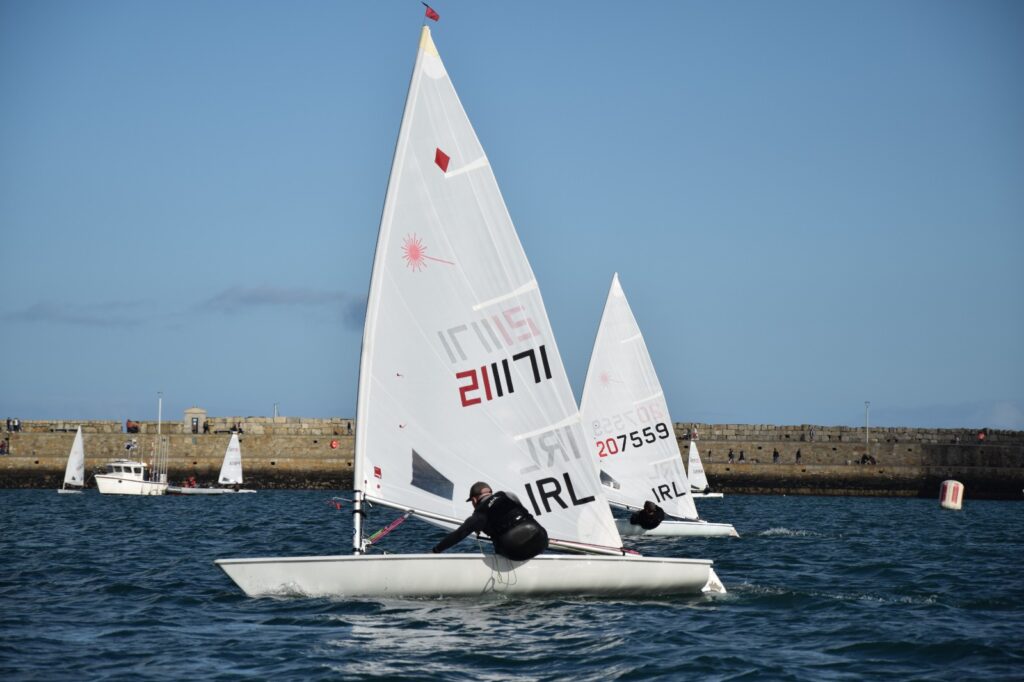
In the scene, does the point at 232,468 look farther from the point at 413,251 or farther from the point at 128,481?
the point at 413,251

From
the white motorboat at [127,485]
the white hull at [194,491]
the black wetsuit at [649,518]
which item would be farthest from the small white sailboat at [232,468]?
the black wetsuit at [649,518]

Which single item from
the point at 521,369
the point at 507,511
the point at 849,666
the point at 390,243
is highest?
the point at 390,243

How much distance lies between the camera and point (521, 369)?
47.8ft

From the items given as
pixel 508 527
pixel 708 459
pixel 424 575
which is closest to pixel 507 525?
pixel 508 527

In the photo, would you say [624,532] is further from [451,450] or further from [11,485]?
[11,485]

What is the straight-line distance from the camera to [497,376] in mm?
14484

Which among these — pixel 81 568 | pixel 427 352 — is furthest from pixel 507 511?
pixel 81 568

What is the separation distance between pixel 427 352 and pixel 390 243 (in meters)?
1.34

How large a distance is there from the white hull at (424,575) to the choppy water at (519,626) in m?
0.17

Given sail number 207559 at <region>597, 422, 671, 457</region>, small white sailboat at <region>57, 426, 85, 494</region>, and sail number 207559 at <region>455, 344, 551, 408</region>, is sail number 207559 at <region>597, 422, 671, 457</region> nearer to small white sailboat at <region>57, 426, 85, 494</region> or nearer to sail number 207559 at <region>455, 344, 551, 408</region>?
sail number 207559 at <region>455, 344, 551, 408</region>

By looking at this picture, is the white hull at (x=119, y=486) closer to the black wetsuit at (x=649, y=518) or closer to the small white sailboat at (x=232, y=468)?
the small white sailboat at (x=232, y=468)

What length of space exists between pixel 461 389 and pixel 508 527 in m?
1.90

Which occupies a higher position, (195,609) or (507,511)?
(507,511)

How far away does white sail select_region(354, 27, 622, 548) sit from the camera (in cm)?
1396
